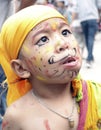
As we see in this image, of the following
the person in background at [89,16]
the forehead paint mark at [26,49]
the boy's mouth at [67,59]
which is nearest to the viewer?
the boy's mouth at [67,59]

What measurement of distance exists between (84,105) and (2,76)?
149 cm

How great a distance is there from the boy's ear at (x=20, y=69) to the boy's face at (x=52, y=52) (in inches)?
1.3

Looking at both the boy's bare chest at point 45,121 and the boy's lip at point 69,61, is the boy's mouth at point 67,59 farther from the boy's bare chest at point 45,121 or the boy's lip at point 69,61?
the boy's bare chest at point 45,121

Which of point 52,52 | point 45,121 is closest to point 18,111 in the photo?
point 45,121

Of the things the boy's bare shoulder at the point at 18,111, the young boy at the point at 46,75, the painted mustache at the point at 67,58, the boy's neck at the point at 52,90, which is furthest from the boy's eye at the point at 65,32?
the boy's bare shoulder at the point at 18,111

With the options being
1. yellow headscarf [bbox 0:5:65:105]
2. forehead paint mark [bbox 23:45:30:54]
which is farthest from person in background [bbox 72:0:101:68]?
forehead paint mark [bbox 23:45:30:54]

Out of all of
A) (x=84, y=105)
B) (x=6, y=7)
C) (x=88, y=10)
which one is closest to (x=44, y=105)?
(x=84, y=105)

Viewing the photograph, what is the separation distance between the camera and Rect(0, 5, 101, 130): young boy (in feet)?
6.59

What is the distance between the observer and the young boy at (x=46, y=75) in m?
2.01

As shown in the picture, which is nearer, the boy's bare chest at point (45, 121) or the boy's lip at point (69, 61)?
the boy's lip at point (69, 61)

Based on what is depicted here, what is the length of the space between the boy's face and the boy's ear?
33mm

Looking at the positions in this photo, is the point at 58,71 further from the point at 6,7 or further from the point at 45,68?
the point at 6,7

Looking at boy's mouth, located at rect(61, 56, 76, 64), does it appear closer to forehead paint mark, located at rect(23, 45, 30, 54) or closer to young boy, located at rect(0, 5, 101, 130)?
young boy, located at rect(0, 5, 101, 130)

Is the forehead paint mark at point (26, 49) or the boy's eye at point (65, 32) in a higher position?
the boy's eye at point (65, 32)
